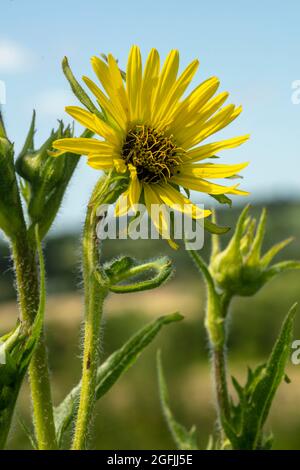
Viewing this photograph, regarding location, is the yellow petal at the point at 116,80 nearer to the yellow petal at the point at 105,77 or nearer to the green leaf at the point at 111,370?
the yellow petal at the point at 105,77

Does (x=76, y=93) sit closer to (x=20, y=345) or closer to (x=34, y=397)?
(x=20, y=345)

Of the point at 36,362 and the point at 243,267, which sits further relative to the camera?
the point at 243,267

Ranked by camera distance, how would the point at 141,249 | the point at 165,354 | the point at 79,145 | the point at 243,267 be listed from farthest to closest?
the point at 141,249 → the point at 165,354 → the point at 243,267 → the point at 79,145

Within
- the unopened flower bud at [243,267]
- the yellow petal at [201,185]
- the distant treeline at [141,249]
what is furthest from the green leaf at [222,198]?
the distant treeline at [141,249]

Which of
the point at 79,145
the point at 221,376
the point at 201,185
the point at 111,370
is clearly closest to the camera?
the point at 79,145

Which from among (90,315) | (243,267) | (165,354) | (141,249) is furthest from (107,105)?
(141,249)

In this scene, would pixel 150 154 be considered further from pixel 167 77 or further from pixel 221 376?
pixel 221 376
